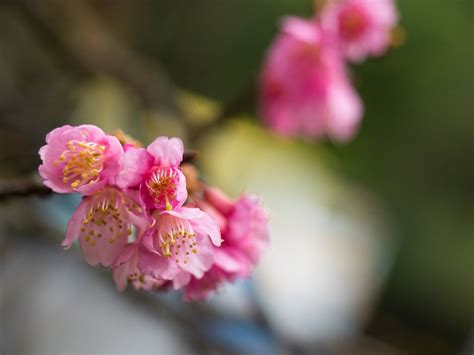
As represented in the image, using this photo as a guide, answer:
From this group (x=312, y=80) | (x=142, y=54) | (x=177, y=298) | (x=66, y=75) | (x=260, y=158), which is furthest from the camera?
(x=260, y=158)

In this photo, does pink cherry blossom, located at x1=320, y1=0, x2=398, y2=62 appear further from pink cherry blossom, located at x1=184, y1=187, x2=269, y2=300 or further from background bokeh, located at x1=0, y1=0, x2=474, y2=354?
pink cherry blossom, located at x1=184, y1=187, x2=269, y2=300

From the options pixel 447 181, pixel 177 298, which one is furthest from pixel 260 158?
pixel 177 298

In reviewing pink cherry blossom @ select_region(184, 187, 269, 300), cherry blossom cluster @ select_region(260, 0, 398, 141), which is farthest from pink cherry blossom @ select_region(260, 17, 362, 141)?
pink cherry blossom @ select_region(184, 187, 269, 300)

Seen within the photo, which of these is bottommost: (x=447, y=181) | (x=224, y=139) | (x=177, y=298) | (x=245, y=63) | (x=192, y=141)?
(x=177, y=298)

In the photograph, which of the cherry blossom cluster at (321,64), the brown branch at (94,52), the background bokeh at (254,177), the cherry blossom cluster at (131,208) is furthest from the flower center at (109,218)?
the brown branch at (94,52)

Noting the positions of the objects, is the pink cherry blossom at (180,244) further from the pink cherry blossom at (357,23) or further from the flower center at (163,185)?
the pink cherry blossom at (357,23)

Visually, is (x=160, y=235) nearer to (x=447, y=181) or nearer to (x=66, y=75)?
(x=66, y=75)
